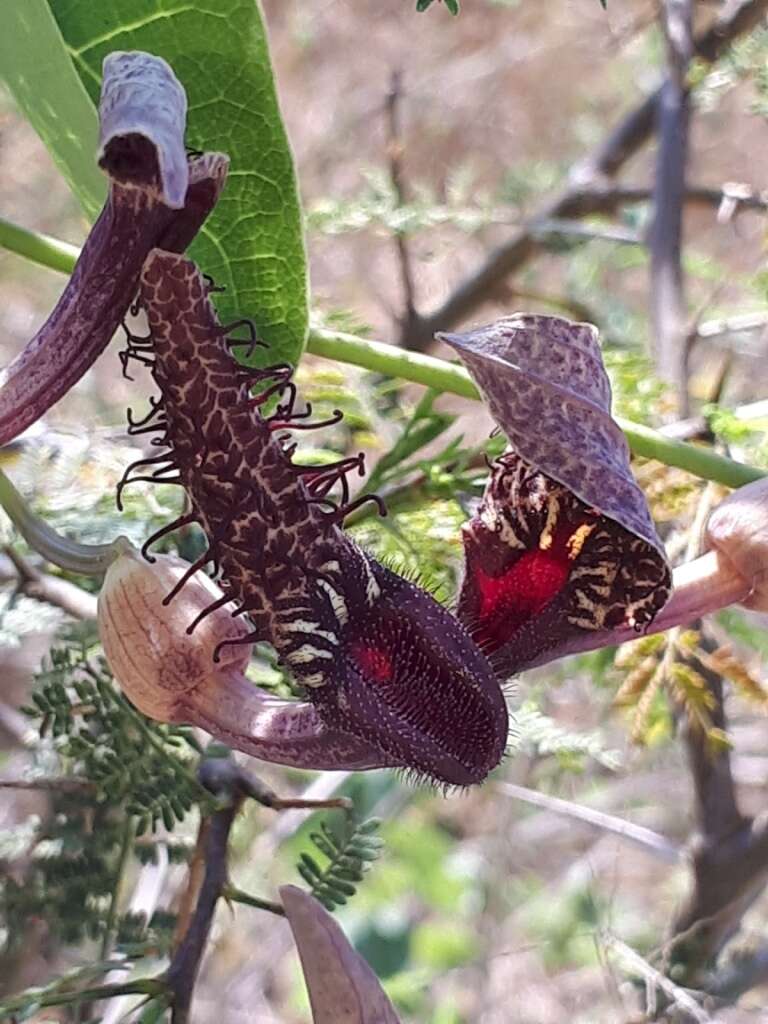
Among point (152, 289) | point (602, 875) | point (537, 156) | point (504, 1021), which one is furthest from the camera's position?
point (537, 156)

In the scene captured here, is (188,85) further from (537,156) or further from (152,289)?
(537,156)

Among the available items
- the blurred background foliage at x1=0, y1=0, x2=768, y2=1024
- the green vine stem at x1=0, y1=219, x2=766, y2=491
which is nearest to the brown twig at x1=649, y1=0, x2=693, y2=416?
the blurred background foliage at x1=0, y1=0, x2=768, y2=1024

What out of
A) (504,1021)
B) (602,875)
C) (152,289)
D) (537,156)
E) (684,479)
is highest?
(152,289)

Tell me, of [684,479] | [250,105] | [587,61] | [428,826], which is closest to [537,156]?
[587,61]

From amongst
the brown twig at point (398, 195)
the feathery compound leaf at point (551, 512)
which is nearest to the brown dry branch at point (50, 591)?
the feathery compound leaf at point (551, 512)

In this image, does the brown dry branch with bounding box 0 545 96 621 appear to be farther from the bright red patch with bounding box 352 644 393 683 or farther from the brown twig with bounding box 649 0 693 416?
the brown twig with bounding box 649 0 693 416

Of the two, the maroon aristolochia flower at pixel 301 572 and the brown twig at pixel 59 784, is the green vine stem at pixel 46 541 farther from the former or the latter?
the brown twig at pixel 59 784
